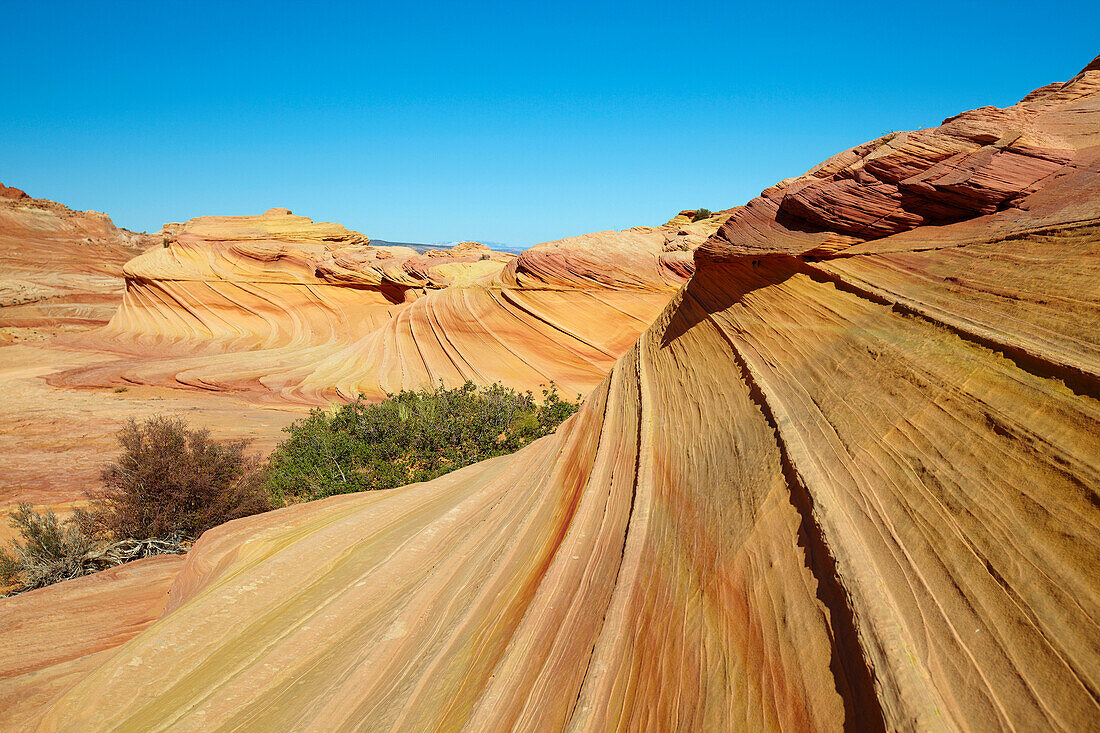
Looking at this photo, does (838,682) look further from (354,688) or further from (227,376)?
(227,376)

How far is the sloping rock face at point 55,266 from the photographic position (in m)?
36.0

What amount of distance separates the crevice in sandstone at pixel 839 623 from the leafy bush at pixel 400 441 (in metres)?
7.79

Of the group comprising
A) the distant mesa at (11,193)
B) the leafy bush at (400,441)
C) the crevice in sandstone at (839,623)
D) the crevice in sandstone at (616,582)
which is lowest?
the leafy bush at (400,441)

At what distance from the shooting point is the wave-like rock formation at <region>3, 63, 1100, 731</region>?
182 centimetres

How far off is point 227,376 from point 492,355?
10384 mm

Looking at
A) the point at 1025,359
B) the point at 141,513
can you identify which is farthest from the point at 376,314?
the point at 1025,359

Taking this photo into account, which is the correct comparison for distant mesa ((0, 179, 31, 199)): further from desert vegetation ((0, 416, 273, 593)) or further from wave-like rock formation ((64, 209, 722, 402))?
desert vegetation ((0, 416, 273, 593))

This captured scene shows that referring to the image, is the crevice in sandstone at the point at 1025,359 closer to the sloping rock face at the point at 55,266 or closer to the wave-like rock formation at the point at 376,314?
the wave-like rock formation at the point at 376,314

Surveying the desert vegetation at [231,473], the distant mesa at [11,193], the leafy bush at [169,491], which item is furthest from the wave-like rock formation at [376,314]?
the distant mesa at [11,193]

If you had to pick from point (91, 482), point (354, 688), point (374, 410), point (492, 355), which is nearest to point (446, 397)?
point (374, 410)

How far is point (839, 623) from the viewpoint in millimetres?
2029

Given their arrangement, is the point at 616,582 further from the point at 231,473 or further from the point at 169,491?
the point at 231,473

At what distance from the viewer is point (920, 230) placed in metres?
4.20

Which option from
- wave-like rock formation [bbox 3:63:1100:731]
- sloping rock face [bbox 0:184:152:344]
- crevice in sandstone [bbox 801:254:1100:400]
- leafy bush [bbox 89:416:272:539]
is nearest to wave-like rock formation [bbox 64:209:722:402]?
leafy bush [bbox 89:416:272:539]
